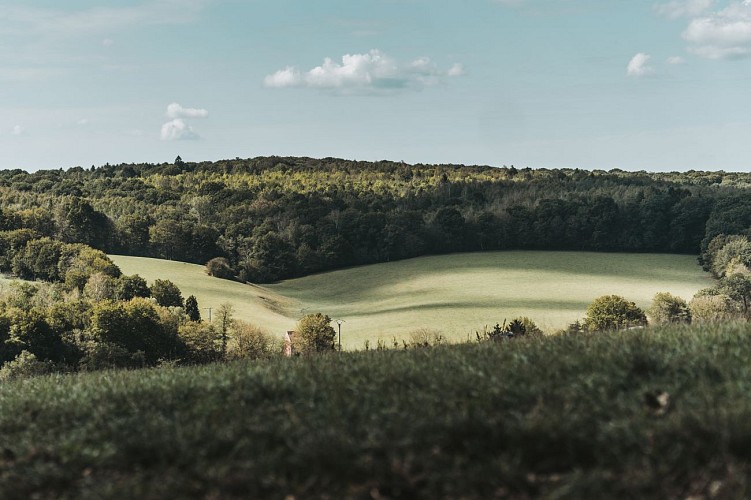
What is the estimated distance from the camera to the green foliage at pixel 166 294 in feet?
366

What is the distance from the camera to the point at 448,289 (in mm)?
115500

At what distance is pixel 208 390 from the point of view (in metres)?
10.3

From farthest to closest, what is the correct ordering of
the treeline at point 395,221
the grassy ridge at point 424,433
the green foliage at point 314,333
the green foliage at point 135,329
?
the treeline at point 395,221 < the green foliage at point 314,333 < the green foliage at point 135,329 < the grassy ridge at point 424,433

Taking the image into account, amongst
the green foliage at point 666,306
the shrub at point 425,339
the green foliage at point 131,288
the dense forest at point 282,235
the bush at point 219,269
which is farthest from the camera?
the bush at point 219,269

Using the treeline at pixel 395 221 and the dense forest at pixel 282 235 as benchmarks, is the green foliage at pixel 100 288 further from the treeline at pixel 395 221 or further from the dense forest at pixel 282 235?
the treeline at pixel 395 221

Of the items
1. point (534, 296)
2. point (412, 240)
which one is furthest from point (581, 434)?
point (412, 240)

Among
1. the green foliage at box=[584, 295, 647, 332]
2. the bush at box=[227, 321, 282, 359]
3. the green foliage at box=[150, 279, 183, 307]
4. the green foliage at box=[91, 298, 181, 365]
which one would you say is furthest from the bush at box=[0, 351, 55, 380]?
the green foliage at box=[584, 295, 647, 332]

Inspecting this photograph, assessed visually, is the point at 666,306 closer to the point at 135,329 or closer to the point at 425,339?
the point at 135,329

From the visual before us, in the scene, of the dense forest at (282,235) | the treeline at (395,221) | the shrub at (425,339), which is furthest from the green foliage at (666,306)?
the treeline at (395,221)

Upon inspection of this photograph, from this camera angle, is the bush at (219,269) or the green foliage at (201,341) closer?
the green foliage at (201,341)

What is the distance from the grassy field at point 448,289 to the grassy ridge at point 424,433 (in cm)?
7356

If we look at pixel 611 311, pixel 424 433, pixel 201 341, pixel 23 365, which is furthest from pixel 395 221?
pixel 424 433

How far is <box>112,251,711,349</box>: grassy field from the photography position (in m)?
94.1

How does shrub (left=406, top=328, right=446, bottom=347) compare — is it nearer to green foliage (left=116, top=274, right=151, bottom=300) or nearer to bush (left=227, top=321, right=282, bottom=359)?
bush (left=227, top=321, right=282, bottom=359)
